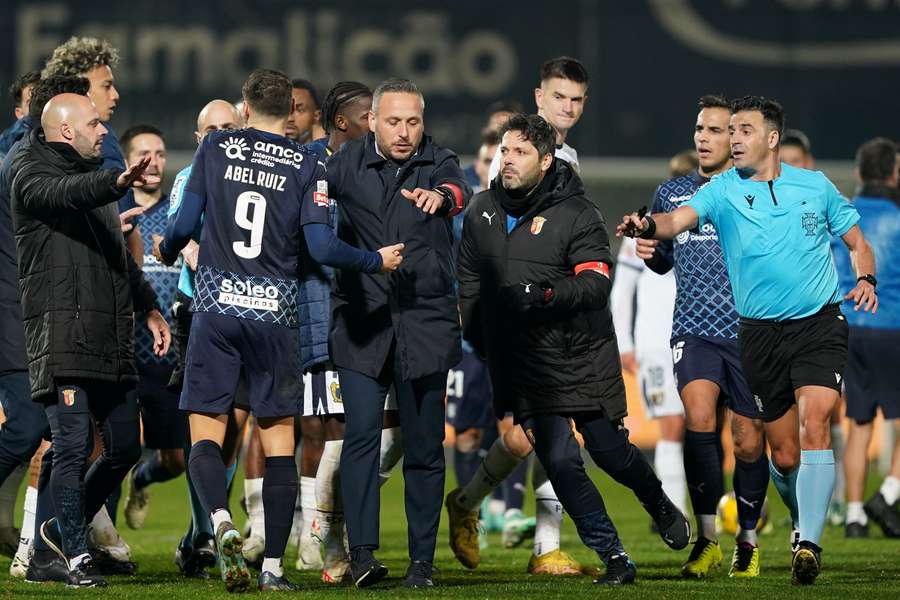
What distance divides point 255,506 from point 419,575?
1.57 meters

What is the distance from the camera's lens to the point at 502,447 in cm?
838

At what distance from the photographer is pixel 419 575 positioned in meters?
7.40

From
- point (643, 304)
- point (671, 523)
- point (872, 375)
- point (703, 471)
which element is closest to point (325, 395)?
point (671, 523)

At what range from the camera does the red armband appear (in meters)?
7.46

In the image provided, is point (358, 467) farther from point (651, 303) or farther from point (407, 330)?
point (651, 303)

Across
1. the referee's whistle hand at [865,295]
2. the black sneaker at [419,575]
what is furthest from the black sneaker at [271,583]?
the referee's whistle hand at [865,295]

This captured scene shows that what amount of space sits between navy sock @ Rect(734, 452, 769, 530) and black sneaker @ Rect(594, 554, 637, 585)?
86 centimetres

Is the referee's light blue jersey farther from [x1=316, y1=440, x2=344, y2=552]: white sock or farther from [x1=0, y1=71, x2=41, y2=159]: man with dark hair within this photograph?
[x1=0, y1=71, x2=41, y2=159]: man with dark hair

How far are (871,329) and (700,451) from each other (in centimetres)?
392

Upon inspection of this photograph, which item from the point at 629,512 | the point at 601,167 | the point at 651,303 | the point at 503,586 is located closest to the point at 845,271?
the point at 651,303

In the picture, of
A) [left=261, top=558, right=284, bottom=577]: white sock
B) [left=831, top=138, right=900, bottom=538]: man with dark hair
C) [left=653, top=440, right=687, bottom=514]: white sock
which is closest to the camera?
[left=261, top=558, right=284, bottom=577]: white sock

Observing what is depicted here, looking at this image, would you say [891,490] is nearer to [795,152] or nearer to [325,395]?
[795,152]

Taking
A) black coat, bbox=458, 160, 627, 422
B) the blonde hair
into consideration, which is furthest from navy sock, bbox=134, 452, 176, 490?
black coat, bbox=458, 160, 627, 422

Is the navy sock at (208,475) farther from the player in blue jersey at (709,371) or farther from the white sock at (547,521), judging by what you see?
the player in blue jersey at (709,371)
